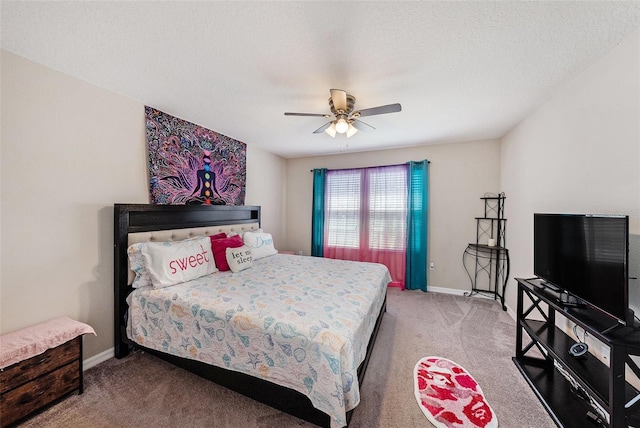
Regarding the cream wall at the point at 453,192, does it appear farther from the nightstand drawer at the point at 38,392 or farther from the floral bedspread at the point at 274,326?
the nightstand drawer at the point at 38,392

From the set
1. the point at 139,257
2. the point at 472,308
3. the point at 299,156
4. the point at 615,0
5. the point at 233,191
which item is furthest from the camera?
the point at 299,156

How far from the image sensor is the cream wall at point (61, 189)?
65.1 inches

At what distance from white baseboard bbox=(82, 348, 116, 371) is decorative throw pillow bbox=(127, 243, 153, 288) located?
0.66m

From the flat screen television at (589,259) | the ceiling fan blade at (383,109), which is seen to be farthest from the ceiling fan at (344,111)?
the flat screen television at (589,259)

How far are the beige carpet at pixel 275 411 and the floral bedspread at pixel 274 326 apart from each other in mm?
283

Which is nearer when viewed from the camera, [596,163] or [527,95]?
[596,163]

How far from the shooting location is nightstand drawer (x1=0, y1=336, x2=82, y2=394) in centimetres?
141

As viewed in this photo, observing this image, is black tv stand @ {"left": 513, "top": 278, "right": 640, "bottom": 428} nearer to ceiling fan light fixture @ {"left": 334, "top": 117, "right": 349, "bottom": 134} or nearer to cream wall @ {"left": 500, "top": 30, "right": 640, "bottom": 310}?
cream wall @ {"left": 500, "top": 30, "right": 640, "bottom": 310}

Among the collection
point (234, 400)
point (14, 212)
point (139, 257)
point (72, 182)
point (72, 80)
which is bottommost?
point (234, 400)

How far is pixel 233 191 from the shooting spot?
3.56 m

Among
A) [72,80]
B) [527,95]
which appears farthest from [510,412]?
[72,80]

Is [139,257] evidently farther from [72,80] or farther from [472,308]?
[472,308]

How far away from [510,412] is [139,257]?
320 centimetres

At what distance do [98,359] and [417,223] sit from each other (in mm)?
4307
